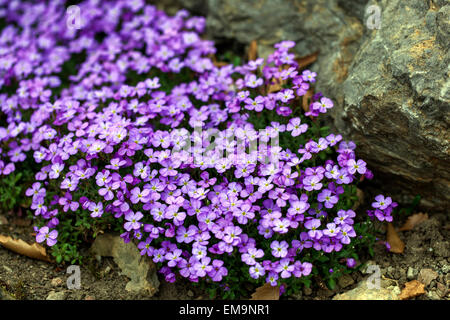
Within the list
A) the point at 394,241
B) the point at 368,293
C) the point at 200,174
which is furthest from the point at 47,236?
→ the point at 394,241

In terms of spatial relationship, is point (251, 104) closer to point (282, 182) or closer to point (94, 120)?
point (282, 182)

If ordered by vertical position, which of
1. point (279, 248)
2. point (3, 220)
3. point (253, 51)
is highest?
point (253, 51)

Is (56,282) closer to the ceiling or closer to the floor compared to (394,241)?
closer to the floor

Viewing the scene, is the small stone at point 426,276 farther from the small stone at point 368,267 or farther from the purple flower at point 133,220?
the purple flower at point 133,220

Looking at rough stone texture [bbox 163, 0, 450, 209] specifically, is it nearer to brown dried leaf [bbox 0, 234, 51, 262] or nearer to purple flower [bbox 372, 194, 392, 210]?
purple flower [bbox 372, 194, 392, 210]

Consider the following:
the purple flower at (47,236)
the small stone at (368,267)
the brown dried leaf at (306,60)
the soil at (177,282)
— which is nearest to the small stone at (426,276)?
the soil at (177,282)

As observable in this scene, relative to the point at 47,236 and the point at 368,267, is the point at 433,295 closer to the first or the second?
the point at 368,267

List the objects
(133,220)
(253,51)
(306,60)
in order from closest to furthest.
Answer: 1. (133,220)
2. (306,60)
3. (253,51)

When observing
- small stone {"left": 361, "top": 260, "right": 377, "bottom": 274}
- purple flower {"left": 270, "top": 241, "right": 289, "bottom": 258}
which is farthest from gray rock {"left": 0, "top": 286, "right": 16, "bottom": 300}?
small stone {"left": 361, "top": 260, "right": 377, "bottom": 274}
